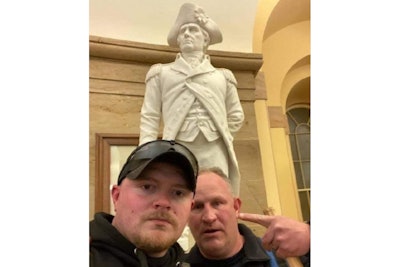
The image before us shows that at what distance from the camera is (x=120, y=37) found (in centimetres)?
177

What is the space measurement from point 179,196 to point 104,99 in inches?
41.7

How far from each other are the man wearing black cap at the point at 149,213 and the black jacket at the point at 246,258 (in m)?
0.15

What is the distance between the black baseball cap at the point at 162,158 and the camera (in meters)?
0.60

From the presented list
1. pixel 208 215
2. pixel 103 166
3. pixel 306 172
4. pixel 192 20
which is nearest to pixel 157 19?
pixel 192 20

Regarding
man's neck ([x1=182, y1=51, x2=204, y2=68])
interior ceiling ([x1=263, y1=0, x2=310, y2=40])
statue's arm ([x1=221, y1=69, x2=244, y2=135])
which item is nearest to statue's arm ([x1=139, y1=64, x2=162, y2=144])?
man's neck ([x1=182, y1=51, x2=204, y2=68])

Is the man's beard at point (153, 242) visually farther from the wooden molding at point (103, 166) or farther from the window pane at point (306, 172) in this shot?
the window pane at point (306, 172)

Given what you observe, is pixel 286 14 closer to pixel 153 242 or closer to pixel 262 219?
pixel 262 219

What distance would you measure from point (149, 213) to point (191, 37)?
110cm

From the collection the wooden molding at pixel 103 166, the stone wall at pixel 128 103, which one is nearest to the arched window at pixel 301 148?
the stone wall at pixel 128 103

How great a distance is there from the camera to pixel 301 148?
2.17m

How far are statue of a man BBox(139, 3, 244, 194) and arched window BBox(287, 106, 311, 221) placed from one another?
0.41m

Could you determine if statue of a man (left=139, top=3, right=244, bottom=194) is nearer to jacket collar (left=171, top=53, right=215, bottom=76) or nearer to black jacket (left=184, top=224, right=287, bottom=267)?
jacket collar (left=171, top=53, right=215, bottom=76)

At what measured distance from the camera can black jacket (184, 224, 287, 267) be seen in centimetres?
75
